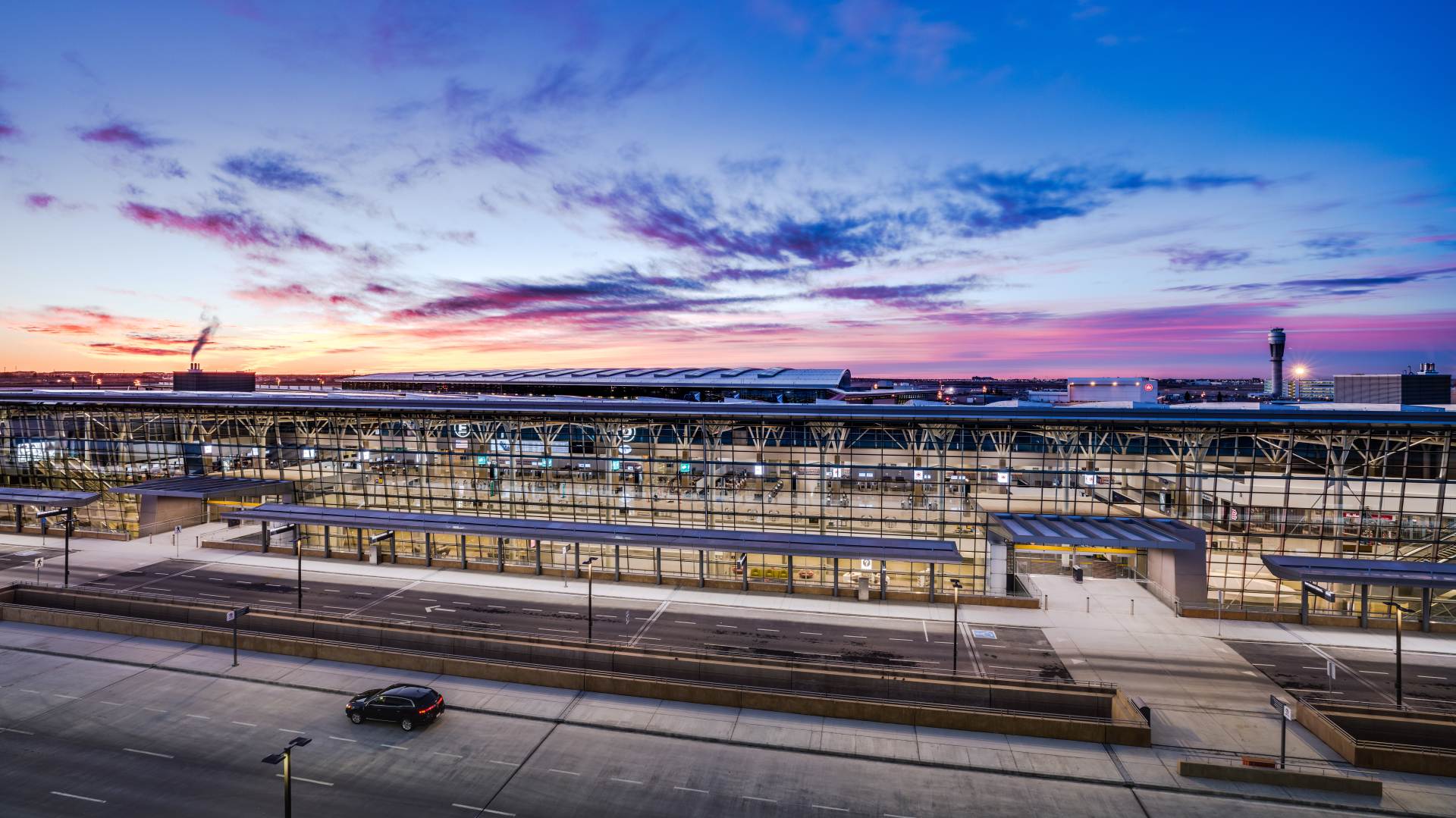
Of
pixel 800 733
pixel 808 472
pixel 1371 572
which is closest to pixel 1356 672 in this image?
pixel 1371 572

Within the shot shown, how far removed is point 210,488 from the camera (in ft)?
167

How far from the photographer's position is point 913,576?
135 ft

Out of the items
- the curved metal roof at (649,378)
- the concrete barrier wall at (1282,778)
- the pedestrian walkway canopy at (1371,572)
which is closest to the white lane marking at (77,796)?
the concrete barrier wall at (1282,778)

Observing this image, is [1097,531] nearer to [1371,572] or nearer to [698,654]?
[1371,572]

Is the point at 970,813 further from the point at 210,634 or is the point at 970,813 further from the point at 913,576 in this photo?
the point at 210,634

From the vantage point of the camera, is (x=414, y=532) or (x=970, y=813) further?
(x=414, y=532)

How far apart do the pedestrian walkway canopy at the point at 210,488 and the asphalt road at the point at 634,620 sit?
302 inches

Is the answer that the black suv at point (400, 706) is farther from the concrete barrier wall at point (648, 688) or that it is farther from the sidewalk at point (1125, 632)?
the sidewalk at point (1125, 632)

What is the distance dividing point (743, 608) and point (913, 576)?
38.2 ft

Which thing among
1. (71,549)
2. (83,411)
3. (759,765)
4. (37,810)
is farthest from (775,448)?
(83,411)

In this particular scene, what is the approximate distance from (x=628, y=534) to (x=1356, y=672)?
37.8 metres

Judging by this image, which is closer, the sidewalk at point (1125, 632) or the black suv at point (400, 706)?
the black suv at point (400, 706)

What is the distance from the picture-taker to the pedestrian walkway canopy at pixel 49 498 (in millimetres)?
51969

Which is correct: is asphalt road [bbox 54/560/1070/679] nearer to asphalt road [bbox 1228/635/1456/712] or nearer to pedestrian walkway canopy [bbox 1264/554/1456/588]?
asphalt road [bbox 1228/635/1456/712]
